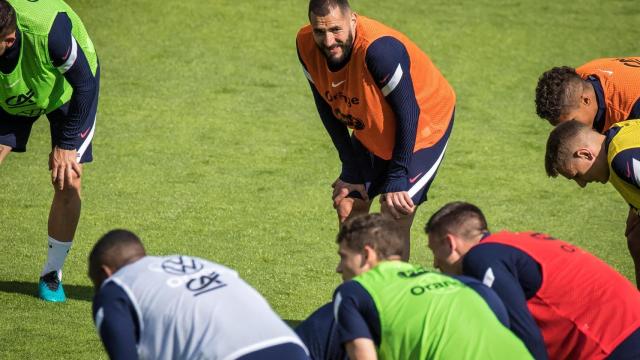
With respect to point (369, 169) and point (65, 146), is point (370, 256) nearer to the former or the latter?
point (369, 169)

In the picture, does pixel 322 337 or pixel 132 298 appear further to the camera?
pixel 322 337

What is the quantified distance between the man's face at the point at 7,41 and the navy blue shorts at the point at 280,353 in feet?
9.80

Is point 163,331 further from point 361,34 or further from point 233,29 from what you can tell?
point 233,29

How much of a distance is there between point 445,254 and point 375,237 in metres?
0.39

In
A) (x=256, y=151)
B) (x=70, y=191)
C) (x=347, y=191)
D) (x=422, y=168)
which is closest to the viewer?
(x=422, y=168)

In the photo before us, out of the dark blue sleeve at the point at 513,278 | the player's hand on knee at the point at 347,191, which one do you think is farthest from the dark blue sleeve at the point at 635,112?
the dark blue sleeve at the point at 513,278

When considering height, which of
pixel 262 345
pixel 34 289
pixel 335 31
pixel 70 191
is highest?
pixel 335 31

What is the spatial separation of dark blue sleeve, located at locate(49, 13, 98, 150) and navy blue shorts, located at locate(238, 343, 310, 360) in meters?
2.96

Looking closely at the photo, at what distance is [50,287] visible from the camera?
255 inches

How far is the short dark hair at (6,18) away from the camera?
5.84 m

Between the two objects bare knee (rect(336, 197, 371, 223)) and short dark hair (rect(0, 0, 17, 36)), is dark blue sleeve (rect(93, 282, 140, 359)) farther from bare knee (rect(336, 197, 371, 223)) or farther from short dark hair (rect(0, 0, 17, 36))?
short dark hair (rect(0, 0, 17, 36))

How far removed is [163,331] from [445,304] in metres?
1.00

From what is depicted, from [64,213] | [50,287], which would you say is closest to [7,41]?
[64,213]

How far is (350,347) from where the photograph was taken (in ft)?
12.5
